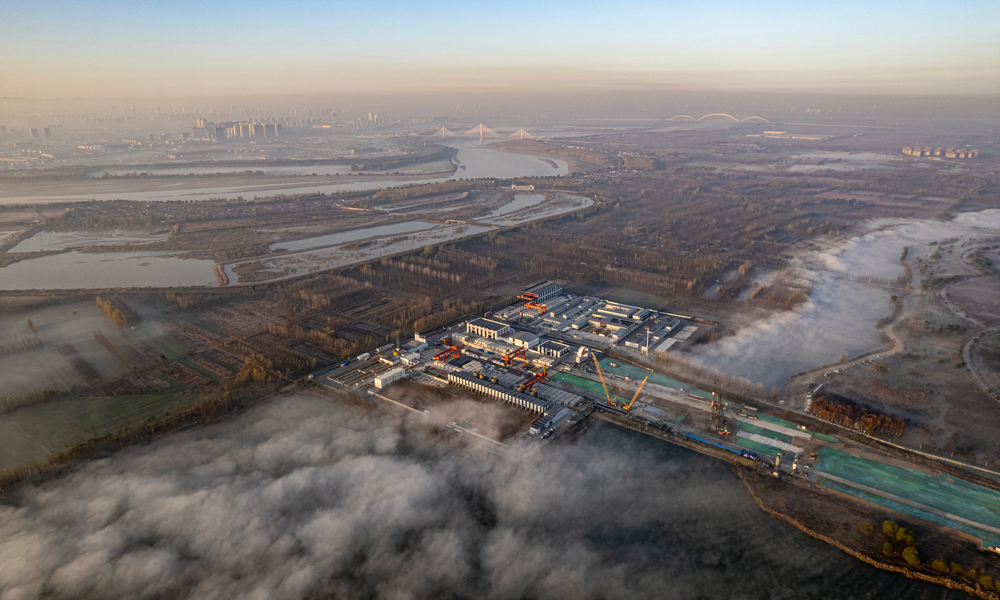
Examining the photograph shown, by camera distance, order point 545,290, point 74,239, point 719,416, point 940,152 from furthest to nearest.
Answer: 1. point 940,152
2. point 74,239
3. point 545,290
4. point 719,416

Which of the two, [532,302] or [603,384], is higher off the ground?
[532,302]

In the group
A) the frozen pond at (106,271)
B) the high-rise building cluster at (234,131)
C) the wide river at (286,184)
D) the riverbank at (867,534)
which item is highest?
the high-rise building cluster at (234,131)

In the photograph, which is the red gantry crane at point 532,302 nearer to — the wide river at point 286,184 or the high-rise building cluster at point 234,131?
the wide river at point 286,184

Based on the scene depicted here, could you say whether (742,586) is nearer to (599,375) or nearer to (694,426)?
(694,426)

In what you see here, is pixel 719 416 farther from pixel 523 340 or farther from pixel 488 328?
pixel 488 328

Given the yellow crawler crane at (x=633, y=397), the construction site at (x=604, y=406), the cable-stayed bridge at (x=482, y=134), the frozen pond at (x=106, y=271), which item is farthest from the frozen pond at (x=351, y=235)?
the cable-stayed bridge at (x=482, y=134)

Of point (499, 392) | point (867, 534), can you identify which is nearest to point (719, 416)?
point (867, 534)

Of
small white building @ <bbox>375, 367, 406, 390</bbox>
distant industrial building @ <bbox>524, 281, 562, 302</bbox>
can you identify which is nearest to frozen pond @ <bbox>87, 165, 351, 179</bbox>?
distant industrial building @ <bbox>524, 281, 562, 302</bbox>

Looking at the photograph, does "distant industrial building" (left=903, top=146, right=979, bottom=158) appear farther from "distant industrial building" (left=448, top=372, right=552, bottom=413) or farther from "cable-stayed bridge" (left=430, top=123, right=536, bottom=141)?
"distant industrial building" (left=448, top=372, right=552, bottom=413)
